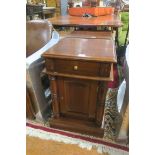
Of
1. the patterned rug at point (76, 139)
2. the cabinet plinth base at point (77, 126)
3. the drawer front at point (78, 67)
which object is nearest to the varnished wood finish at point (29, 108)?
the patterned rug at point (76, 139)

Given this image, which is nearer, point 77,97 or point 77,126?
point 77,97

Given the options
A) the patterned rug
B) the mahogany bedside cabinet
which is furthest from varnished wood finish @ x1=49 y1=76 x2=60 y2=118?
the patterned rug

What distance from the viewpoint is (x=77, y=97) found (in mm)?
1205

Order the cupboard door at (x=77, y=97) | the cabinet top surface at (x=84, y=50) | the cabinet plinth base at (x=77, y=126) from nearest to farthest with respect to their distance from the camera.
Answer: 1. the cabinet top surface at (x=84, y=50)
2. the cupboard door at (x=77, y=97)
3. the cabinet plinth base at (x=77, y=126)

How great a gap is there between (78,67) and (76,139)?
0.58 m

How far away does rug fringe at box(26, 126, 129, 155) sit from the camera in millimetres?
1187

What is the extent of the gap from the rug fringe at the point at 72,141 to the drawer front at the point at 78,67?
1.77 feet

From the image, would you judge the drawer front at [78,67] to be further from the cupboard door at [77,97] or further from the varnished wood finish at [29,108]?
the varnished wood finish at [29,108]

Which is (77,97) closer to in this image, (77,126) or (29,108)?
(77,126)

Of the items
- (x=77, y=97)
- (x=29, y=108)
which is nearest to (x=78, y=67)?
(x=77, y=97)

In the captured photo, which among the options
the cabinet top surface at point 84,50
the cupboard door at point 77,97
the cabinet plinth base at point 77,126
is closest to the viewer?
the cabinet top surface at point 84,50

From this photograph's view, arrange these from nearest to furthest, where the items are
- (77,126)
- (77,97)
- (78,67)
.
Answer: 1. (78,67)
2. (77,97)
3. (77,126)

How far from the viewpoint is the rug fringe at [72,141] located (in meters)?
1.19
